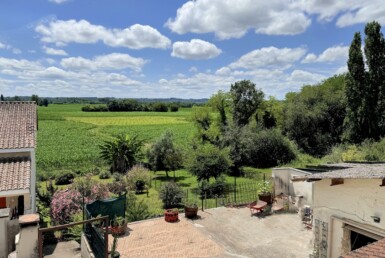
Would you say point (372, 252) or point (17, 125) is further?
point (17, 125)

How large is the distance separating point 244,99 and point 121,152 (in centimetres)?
1910

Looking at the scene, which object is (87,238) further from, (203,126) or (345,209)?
(203,126)

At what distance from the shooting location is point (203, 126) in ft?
143

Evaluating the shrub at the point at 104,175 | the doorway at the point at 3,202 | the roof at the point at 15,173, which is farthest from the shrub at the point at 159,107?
the doorway at the point at 3,202

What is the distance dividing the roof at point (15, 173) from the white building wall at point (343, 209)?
1236 cm

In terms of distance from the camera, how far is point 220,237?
53.0 ft

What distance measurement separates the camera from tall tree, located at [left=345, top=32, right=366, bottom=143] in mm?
33406

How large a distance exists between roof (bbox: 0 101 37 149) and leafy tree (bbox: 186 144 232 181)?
1302cm

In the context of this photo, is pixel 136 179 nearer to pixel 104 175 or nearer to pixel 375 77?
pixel 104 175

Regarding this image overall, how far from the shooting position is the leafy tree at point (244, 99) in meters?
45.1

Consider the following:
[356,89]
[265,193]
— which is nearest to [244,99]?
[356,89]

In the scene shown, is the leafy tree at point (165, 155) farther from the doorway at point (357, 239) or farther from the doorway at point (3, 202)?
the doorway at point (357, 239)

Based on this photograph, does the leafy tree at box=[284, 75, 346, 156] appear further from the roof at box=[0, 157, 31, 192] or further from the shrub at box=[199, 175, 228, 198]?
the roof at box=[0, 157, 31, 192]

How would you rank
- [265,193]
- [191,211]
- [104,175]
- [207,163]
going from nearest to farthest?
[191,211] < [265,193] < [207,163] < [104,175]
